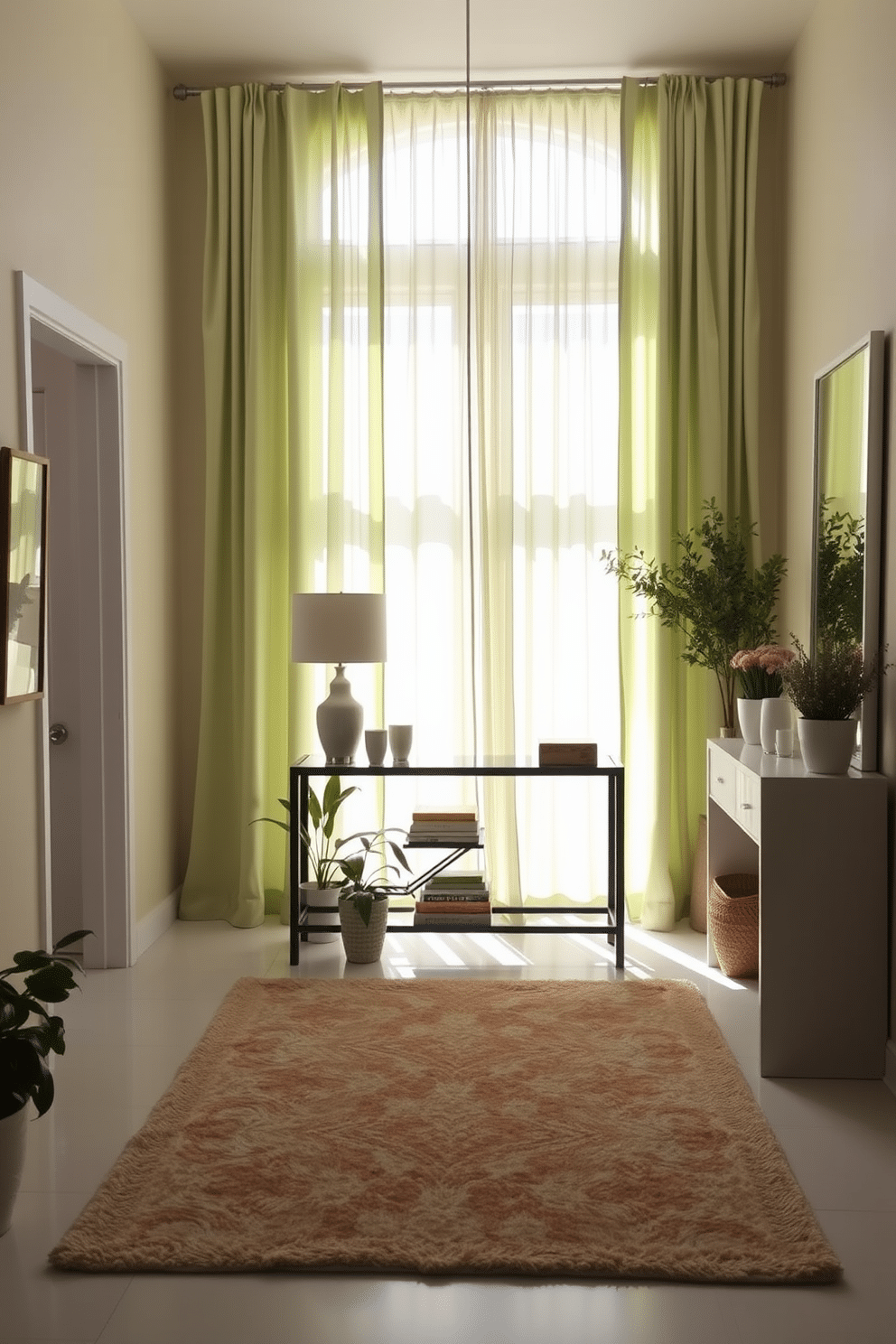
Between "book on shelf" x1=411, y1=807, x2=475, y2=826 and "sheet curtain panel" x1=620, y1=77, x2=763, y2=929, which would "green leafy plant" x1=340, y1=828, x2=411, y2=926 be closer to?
"book on shelf" x1=411, y1=807, x2=475, y2=826

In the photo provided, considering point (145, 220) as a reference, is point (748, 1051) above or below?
below

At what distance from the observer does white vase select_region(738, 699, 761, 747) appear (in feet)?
13.4

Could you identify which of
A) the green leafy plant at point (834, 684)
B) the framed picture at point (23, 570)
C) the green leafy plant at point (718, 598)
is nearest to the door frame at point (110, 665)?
the framed picture at point (23, 570)

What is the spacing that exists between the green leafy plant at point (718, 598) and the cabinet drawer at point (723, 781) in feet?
0.91

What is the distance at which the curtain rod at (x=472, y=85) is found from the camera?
4859 millimetres

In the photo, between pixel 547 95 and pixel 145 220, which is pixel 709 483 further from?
pixel 145 220

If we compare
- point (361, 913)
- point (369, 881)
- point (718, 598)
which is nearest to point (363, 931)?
point (361, 913)

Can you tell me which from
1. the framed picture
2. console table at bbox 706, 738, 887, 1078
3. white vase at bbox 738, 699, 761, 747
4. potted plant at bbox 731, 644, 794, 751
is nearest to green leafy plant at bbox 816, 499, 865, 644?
potted plant at bbox 731, 644, 794, 751

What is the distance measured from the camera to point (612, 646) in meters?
4.95

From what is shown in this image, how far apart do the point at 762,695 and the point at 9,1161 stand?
2.62 metres

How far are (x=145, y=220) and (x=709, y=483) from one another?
2.31 m

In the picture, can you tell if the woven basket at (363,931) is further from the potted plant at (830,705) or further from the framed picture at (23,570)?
the potted plant at (830,705)

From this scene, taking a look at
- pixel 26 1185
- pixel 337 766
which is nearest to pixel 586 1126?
pixel 26 1185

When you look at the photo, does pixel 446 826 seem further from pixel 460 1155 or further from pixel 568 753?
pixel 460 1155
